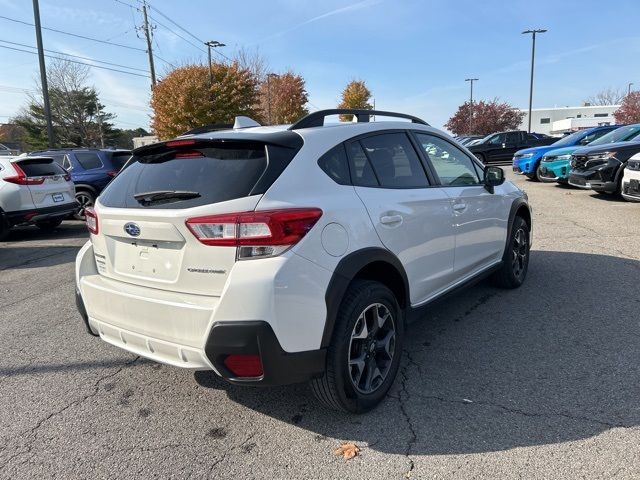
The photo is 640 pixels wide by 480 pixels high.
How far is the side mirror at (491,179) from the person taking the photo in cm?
428

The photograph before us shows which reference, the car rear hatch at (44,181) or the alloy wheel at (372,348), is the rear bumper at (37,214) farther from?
the alloy wheel at (372,348)

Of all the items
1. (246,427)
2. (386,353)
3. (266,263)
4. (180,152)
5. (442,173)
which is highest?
(180,152)

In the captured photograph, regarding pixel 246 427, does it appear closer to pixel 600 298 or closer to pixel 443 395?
pixel 443 395

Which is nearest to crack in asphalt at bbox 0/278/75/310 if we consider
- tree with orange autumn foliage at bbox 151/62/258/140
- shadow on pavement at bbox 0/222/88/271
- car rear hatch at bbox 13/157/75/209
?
shadow on pavement at bbox 0/222/88/271

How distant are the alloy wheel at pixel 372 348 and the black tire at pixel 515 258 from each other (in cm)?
226

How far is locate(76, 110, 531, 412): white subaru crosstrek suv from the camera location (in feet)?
7.52

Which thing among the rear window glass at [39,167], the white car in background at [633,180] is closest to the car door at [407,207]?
the white car in background at [633,180]

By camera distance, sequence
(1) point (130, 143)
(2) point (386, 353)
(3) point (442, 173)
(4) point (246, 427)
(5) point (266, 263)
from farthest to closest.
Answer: (1) point (130, 143) → (3) point (442, 173) → (2) point (386, 353) → (4) point (246, 427) → (5) point (266, 263)

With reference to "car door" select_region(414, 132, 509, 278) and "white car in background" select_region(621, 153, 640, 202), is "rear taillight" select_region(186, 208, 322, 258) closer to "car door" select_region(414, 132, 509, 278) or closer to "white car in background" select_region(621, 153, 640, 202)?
"car door" select_region(414, 132, 509, 278)

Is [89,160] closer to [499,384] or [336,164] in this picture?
[336,164]

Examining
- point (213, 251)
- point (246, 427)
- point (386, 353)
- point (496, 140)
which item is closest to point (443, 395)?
point (386, 353)

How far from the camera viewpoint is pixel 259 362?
229cm

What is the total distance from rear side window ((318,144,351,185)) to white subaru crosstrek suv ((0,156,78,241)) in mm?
7969

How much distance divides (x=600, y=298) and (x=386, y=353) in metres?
2.87
